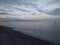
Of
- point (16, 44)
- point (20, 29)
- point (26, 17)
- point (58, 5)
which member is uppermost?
point (58, 5)

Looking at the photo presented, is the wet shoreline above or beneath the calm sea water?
beneath

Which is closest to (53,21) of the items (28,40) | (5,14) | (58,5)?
(58,5)

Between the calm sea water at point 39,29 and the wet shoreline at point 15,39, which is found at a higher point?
the calm sea water at point 39,29

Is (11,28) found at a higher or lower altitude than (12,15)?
lower

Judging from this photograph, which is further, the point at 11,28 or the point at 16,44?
the point at 11,28

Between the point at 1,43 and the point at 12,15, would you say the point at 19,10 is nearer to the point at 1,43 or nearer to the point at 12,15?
the point at 12,15

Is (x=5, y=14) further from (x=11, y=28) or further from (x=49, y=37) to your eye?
(x=49, y=37)
